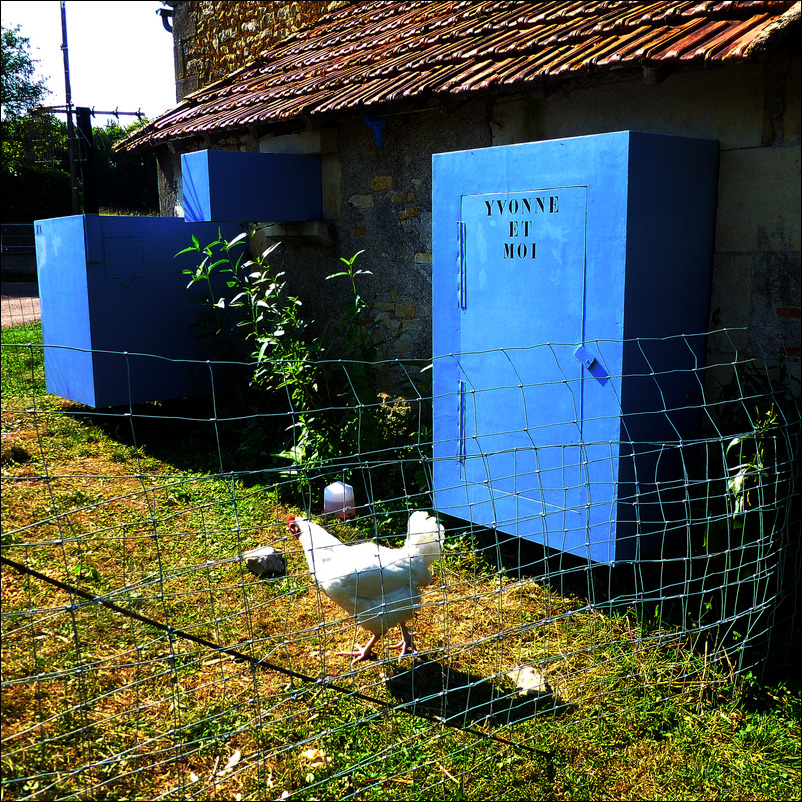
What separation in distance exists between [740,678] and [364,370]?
3.05 meters

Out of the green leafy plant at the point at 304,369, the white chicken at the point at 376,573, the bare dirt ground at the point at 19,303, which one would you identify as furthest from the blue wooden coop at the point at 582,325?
the bare dirt ground at the point at 19,303

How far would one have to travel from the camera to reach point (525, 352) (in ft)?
12.9

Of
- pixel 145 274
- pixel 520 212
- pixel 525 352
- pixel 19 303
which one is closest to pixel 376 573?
pixel 525 352

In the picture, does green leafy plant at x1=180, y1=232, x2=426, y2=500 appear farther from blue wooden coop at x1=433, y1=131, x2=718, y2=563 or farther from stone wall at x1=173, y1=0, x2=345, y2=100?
stone wall at x1=173, y1=0, x2=345, y2=100

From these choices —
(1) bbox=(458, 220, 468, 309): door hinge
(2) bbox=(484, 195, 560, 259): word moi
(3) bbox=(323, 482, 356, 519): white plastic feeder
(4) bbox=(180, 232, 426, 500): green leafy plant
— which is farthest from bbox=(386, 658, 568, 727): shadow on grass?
(2) bbox=(484, 195, 560, 259): word moi

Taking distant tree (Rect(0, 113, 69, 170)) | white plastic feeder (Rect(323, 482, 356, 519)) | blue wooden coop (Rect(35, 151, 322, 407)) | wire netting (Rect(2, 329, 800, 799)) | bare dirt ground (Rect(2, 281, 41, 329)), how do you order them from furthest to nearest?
distant tree (Rect(0, 113, 69, 170)) < bare dirt ground (Rect(2, 281, 41, 329)) < blue wooden coop (Rect(35, 151, 322, 407)) < white plastic feeder (Rect(323, 482, 356, 519)) < wire netting (Rect(2, 329, 800, 799))

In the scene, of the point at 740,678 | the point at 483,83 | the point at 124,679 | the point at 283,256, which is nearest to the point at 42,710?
the point at 124,679

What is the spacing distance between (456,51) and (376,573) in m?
3.67

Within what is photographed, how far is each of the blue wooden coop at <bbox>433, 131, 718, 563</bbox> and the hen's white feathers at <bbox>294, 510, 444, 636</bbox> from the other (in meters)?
0.46

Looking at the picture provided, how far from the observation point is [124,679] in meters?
3.27

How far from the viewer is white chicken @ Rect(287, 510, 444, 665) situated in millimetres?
3164

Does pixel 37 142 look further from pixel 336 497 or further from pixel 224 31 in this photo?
pixel 336 497

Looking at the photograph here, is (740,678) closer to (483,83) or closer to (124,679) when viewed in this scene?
(124,679)

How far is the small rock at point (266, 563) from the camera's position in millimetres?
4195
